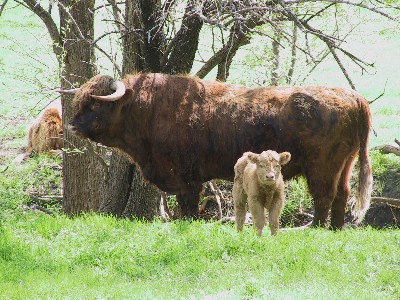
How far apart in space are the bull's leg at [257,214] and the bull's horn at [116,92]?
3.34m

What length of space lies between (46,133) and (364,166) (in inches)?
392

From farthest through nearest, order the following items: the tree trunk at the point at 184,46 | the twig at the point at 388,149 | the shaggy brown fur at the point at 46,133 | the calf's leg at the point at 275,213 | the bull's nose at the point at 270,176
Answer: the shaggy brown fur at the point at 46,133, the twig at the point at 388,149, the tree trunk at the point at 184,46, the calf's leg at the point at 275,213, the bull's nose at the point at 270,176

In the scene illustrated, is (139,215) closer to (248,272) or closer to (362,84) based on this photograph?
(248,272)

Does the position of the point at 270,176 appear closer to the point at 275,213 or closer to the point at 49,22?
the point at 275,213

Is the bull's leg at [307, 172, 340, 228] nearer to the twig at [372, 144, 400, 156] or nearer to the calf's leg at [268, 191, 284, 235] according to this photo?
the calf's leg at [268, 191, 284, 235]

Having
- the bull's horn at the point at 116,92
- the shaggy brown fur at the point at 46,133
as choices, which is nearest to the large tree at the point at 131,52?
the bull's horn at the point at 116,92

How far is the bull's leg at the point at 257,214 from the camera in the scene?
8.91 m

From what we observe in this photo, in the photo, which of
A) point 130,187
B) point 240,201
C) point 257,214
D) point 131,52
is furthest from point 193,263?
point 131,52

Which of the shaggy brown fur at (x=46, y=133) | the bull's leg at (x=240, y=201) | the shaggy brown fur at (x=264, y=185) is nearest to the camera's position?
the shaggy brown fur at (x=264, y=185)

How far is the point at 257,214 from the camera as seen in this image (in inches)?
351

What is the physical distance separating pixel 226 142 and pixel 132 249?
345 cm

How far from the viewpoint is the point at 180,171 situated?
1154 cm

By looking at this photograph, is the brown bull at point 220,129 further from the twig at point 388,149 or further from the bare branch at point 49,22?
the twig at point 388,149

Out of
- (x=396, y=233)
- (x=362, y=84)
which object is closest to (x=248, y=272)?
(x=396, y=233)
